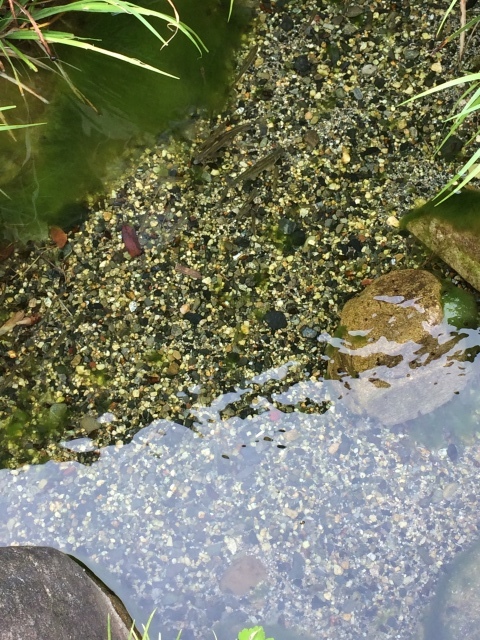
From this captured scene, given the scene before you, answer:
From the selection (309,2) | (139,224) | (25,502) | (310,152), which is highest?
(309,2)

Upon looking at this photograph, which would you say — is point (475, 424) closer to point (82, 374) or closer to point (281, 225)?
point (281, 225)

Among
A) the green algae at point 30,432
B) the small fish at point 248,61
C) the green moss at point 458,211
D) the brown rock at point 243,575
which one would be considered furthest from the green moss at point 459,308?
the green algae at point 30,432

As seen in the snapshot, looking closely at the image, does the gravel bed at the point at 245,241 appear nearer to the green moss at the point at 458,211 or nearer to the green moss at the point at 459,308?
the green moss at the point at 458,211

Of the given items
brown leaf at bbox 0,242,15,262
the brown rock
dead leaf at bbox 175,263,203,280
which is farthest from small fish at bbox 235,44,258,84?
the brown rock

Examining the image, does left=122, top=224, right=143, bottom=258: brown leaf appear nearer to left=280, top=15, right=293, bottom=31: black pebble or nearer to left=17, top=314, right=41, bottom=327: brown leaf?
left=17, top=314, right=41, bottom=327: brown leaf

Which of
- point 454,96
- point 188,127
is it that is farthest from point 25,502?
point 454,96

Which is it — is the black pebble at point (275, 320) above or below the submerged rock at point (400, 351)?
below

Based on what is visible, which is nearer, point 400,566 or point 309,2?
point 400,566

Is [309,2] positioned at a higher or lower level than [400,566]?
higher
